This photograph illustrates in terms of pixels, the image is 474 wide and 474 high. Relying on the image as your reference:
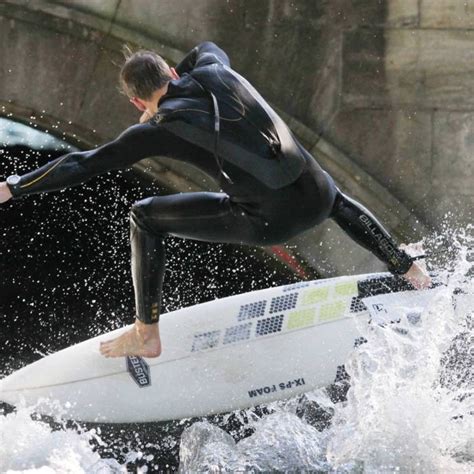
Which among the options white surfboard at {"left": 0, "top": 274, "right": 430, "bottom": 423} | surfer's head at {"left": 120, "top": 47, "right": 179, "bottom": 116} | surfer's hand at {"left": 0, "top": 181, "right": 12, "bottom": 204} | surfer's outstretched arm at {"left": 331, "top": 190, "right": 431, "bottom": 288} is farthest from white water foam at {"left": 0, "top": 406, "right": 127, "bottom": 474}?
surfer's head at {"left": 120, "top": 47, "right": 179, "bottom": 116}

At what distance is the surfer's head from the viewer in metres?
4.39

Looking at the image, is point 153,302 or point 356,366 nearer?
point 153,302

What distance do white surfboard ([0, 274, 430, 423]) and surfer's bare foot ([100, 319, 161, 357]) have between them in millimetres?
307

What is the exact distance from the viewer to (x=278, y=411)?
5488 mm

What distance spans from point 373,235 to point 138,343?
107cm

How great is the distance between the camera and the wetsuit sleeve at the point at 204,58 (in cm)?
458

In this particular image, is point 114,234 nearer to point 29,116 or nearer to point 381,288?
point 29,116

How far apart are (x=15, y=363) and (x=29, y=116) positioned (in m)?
1.79

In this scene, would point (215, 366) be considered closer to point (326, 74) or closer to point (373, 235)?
point (373, 235)

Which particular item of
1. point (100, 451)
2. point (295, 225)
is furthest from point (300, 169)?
point (100, 451)

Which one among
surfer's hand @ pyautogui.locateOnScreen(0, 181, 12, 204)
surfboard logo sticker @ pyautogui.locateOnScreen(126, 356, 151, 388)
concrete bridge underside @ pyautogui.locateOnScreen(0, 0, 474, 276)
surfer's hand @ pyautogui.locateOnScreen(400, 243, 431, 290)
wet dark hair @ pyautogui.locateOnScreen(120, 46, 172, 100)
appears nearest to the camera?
wet dark hair @ pyautogui.locateOnScreen(120, 46, 172, 100)

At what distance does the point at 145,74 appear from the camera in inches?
173

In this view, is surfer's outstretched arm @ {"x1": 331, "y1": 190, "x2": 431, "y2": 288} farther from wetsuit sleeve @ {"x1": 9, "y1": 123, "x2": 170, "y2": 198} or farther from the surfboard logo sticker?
the surfboard logo sticker

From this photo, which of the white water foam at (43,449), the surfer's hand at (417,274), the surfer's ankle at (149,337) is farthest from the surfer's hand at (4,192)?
the surfer's hand at (417,274)
